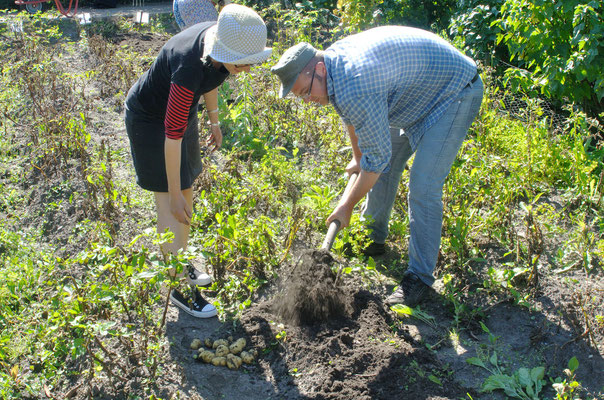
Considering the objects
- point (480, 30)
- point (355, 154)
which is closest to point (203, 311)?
point (355, 154)

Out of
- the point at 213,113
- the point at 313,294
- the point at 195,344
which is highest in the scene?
the point at 213,113

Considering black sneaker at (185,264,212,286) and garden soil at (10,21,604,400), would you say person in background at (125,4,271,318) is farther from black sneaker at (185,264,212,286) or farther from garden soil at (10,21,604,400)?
garden soil at (10,21,604,400)

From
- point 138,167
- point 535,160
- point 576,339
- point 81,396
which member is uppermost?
point 138,167

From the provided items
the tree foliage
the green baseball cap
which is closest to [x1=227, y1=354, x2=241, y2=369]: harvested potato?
the green baseball cap

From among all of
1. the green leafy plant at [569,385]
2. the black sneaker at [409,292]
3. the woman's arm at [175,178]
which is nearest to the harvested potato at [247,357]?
the woman's arm at [175,178]

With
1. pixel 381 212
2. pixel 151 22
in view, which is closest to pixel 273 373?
pixel 381 212

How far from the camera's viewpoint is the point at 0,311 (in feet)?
10.5

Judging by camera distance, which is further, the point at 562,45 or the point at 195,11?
the point at 562,45

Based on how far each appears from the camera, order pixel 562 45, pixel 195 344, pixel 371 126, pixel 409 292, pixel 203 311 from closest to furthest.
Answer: pixel 371 126
pixel 195 344
pixel 203 311
pixel 409 292
pixel 562 45

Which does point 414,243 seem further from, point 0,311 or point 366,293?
point 0,311

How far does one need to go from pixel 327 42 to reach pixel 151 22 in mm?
3540

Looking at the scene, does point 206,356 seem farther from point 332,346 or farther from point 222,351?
point 332,346

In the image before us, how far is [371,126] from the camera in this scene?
2629mm

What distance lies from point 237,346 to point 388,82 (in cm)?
158
